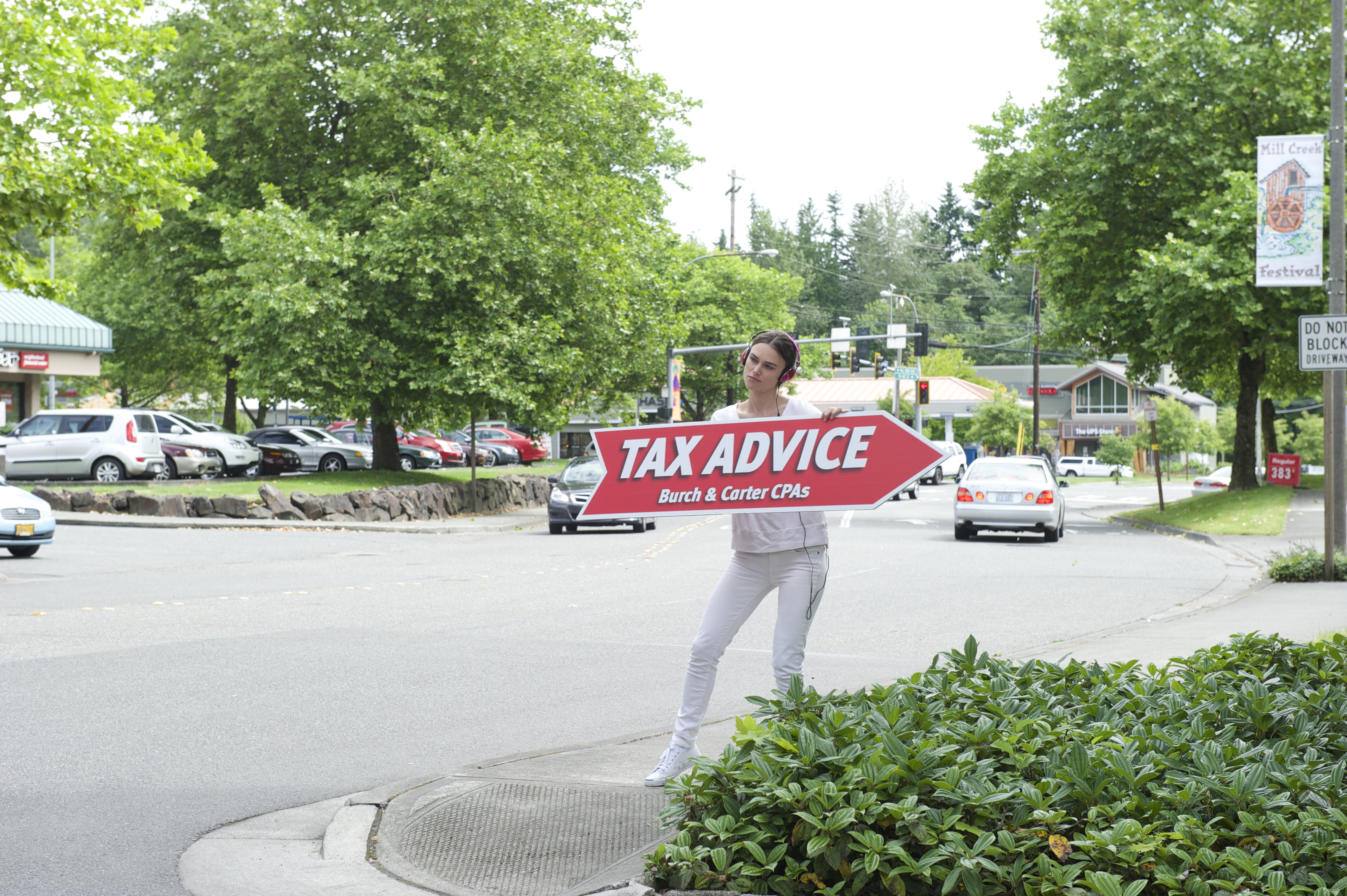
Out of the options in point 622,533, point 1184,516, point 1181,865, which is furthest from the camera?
point 1184,516

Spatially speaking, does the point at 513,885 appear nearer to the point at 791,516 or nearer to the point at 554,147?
the point at 791,516

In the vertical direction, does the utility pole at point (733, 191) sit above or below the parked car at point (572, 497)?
above

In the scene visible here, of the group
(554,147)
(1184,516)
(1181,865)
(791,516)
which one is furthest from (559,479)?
(1181,865)

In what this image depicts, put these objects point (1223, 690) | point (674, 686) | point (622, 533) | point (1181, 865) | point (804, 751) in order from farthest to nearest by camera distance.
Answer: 1. point (622, 533)
2. point (674, 686)
3. point (1223, 690)
4. point (804, 751)
5. point (1181, 865)

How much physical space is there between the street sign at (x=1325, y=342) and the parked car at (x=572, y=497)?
12.6 metres

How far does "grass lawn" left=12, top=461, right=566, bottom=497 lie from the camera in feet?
91.9

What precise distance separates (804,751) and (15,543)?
15651 mm

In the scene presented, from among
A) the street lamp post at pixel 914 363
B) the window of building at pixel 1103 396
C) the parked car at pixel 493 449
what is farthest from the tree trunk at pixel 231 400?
the window of building at pixel 1103 396

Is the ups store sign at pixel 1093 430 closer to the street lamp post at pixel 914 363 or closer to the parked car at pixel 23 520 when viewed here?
the street lamp post at pixel 914 363

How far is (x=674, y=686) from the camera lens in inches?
336

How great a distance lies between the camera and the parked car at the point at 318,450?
4056 cm

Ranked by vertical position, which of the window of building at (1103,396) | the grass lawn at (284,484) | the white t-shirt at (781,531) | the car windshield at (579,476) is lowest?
the grass lawn at (284,484)

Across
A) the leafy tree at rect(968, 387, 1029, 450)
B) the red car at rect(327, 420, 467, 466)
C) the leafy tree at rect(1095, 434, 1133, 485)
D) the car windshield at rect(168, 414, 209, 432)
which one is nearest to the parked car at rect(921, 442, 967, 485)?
the leafy tree at rect(968, 387, 1029, 450)

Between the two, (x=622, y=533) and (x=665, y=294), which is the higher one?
(x=665, y=294)
